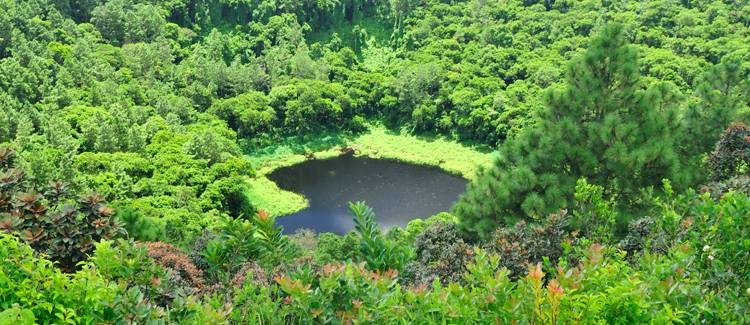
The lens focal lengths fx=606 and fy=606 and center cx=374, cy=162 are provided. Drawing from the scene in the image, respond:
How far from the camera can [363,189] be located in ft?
134

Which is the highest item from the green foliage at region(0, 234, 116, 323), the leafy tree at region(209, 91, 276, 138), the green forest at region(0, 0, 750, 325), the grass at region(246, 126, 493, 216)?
the green foliage at region(0, 234, 116, 323)

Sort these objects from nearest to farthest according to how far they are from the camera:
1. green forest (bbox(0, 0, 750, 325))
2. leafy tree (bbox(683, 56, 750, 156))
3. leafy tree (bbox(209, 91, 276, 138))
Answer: green forest (bbox(0, 0, 750, 325)) → leafy tree (bbox(683, 56, 750, 156)) → leafy tree (bbox(209, 91, 276, 138))

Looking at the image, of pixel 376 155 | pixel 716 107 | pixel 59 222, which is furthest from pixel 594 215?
pixel 376 155

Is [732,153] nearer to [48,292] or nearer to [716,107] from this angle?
[716,107]

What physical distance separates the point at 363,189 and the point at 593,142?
87.9 feet

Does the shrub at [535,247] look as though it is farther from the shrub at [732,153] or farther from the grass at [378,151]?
the grass at [378,151]

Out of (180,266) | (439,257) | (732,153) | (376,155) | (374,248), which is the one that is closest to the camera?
(374,248)

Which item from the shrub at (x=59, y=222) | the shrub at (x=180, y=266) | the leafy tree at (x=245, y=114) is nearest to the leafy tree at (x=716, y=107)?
the shrub at (x=180, y=266)

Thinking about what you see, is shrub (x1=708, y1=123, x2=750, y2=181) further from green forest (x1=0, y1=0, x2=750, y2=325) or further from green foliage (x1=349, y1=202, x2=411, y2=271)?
green foliage (x1=349, y1=202, x2=411, y2=271)

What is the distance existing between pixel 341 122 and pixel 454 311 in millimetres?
47025

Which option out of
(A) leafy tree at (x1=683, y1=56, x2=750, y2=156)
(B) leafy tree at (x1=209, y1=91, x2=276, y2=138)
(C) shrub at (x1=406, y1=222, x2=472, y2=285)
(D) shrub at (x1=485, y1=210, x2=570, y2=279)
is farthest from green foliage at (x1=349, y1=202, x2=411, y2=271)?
(B) leafy tree at (x1=209, y1=91, x2=276, y2=138)

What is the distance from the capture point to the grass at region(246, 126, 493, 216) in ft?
146

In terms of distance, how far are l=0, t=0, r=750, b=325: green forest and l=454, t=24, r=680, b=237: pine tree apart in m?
0.06

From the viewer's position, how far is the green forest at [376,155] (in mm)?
5980
